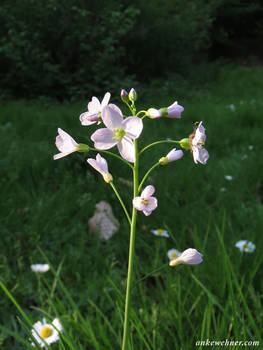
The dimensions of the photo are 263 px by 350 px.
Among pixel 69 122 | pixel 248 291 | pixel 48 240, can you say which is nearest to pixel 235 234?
pixel 248 291

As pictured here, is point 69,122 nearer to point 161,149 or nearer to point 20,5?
point 161,149

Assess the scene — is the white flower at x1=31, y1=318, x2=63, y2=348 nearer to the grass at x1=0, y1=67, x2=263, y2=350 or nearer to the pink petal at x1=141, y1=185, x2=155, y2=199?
the grass at x1=0, y1=67, x2=263, y2=350

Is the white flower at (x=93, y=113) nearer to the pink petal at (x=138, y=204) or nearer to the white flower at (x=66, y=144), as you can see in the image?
the white flower at (x=66, y=144)

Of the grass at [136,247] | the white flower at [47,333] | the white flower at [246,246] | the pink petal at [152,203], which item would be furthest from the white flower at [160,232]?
the pink petal at [152,203]

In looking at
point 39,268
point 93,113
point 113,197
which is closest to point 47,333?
point 39,268

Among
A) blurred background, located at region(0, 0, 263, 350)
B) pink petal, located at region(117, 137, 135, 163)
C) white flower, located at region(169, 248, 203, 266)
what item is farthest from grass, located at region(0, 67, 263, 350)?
pink petal, located at region(117, 137, 135, 163)
